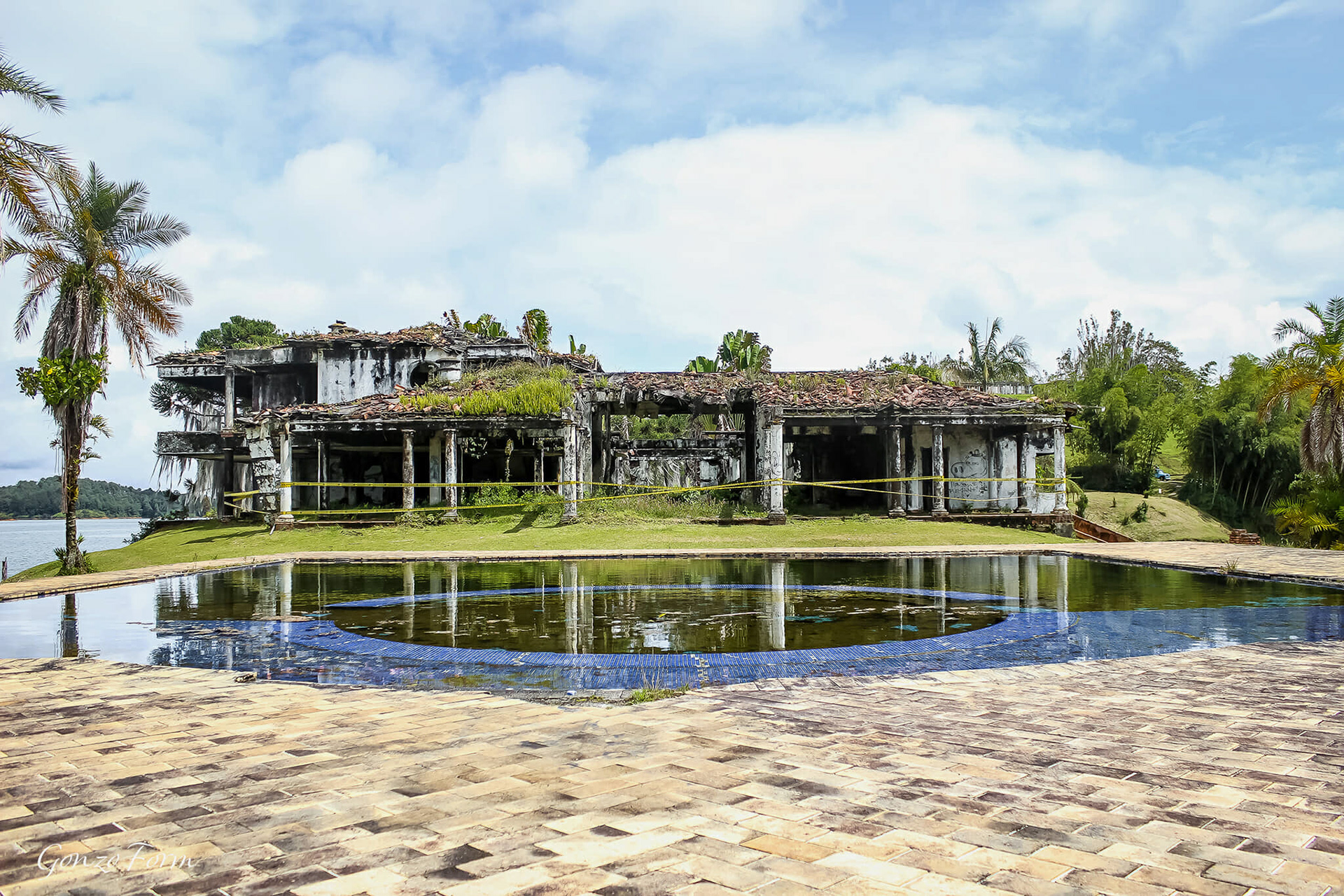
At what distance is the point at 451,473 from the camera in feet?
86.8

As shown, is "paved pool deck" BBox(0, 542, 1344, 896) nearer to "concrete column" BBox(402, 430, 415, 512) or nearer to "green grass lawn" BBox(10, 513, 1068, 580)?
"green grass lawn" BBox(10, 513, 1068, 580)

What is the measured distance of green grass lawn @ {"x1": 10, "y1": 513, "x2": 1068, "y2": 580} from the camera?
20.5 m

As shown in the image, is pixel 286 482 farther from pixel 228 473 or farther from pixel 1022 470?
pixel 1022 470

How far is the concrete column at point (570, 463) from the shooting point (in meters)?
25.7

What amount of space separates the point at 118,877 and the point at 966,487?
2951 cm

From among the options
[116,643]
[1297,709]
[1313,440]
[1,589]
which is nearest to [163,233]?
[1,589]

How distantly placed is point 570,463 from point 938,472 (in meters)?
11.7

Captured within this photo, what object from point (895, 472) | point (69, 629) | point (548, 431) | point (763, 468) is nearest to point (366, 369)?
point (548, 431)

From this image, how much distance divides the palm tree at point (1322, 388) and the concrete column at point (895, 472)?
376 inches

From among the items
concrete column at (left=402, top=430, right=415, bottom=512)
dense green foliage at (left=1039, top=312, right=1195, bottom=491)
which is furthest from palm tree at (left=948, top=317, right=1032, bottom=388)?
concrete column at (left=402, top=430, right=415, bottom=512)

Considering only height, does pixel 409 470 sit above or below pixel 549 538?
above

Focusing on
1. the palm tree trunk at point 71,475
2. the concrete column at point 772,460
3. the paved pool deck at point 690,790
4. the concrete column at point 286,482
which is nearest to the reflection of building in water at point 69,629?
the paved pool deck at point 690,790

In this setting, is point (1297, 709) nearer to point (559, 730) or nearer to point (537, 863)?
point (559, 730)

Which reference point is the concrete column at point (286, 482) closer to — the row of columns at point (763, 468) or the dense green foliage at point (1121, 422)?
the row of columns at point (763, 468)
